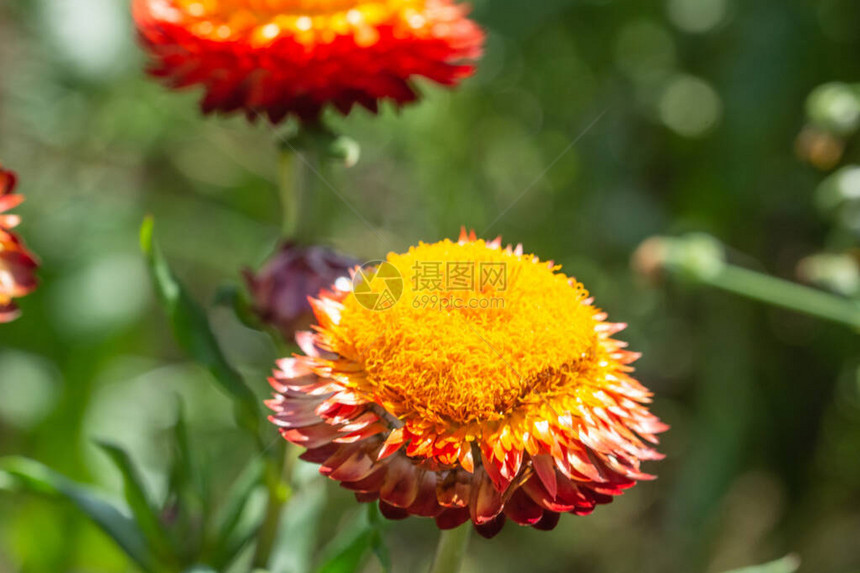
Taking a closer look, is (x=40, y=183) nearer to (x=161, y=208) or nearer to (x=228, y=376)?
(x=161, y=208)

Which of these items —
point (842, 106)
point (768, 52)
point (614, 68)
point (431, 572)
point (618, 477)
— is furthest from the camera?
point (614, 68)

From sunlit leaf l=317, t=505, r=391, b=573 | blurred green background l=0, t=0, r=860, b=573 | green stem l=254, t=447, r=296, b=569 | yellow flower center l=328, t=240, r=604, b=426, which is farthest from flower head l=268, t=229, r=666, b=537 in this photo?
blurred green background l=0, t=0, r=860, b=573

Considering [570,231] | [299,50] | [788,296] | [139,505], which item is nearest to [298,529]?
[139,505]

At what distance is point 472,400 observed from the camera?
754mm

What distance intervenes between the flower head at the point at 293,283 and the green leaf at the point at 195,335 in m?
0.08

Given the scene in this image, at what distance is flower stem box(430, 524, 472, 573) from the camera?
0.84m

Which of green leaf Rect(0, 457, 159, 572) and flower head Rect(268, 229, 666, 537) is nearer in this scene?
flower head Rect(268, 229, 666, 537)

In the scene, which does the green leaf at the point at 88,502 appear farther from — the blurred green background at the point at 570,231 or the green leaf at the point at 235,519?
the blurred green background at the point at 570,231

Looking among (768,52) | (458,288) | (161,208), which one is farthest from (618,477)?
(161,208)

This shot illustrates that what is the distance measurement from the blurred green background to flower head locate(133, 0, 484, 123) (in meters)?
0.75

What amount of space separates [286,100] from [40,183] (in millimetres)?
1607

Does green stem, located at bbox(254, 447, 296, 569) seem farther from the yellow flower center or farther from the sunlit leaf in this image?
the yellow flower center

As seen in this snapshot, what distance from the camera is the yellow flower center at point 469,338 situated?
765 mm

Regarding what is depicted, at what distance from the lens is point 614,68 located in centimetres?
215
